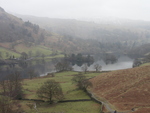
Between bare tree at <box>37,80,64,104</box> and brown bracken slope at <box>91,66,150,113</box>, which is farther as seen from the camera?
bare tree at <box>37,80,64,104</box>

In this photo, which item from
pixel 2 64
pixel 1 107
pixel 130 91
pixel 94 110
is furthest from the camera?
pixel 2 64

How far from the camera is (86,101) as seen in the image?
53156mm

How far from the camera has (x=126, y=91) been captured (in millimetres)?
52656

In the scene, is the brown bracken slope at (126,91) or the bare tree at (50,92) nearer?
the brown bracken slope at (126,91)

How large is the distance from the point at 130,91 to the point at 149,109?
14.7 m

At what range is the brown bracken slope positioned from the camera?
138 ft

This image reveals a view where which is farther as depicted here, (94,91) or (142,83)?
(94,91)

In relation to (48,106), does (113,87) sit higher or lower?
higher

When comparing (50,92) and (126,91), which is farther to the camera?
(50,92)

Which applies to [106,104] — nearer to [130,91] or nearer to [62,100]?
[130,91]

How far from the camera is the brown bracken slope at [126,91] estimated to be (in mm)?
42056

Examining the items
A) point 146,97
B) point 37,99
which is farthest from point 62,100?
point 146,97

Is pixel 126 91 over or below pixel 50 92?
over

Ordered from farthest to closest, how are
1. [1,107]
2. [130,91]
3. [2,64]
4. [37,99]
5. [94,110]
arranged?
[2,64], [37,99], [130,91], [94,110], [1,107]
